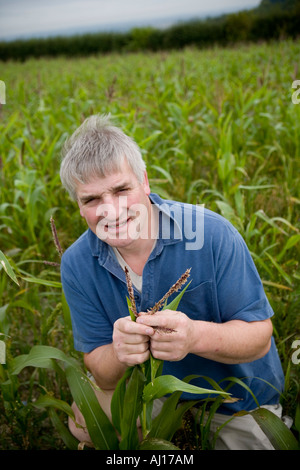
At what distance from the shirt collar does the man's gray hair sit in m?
0.13

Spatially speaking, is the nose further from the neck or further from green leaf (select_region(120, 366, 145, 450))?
green leaf (select_region(120, 366, 145, 450))

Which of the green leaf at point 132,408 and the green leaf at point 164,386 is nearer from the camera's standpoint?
the green leaf at point 164,386

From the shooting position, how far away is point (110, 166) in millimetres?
1192

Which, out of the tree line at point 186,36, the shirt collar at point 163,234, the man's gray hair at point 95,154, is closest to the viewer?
the man's gray hair at point 95,154

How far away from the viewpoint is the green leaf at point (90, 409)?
4.28ft

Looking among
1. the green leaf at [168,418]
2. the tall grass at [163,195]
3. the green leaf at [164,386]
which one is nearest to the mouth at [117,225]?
the tall grass at [163,195]

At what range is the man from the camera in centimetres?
120

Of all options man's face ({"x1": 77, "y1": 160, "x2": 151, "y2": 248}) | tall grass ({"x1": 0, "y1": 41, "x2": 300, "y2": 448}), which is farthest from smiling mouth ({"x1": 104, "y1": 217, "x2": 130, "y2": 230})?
tall grass ({"x1": 0, "y1": 41, "x2": 300, "y2": 448})

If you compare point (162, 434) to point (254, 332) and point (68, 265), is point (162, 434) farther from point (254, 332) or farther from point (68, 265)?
point (68, 265)

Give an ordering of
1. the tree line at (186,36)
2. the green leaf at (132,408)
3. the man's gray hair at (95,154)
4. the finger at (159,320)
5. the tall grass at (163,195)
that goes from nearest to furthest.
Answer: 1. the finger at (159,320)
2. the green leaf at (132,408)
3. the man's gray hair at (95,154)
4. the tall grass at (163,195)
5. the tree line at (186,36)

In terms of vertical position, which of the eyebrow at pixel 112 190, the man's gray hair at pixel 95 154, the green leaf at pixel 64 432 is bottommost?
the green leaf at pixel 64 432

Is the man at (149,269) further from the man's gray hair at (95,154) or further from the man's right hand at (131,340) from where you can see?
the man's right hand at (131,340)
